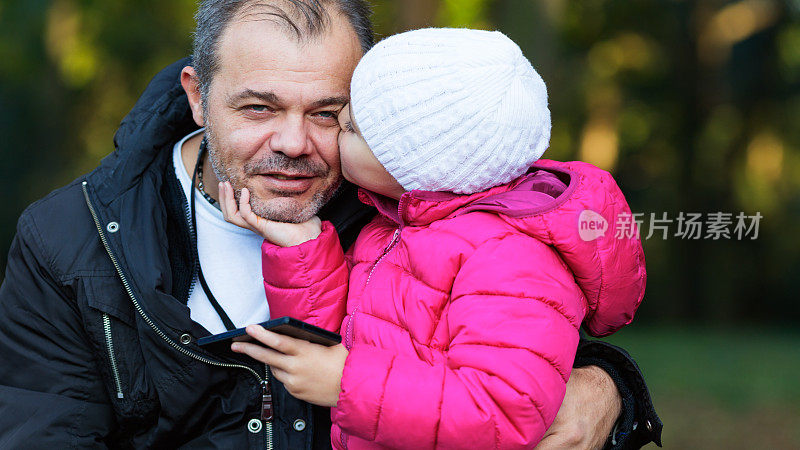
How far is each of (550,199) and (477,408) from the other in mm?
686

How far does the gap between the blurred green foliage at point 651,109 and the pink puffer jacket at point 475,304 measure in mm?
10825

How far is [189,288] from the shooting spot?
3.00 meters

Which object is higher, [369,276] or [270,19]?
[270,19]

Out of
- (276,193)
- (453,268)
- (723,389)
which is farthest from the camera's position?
(723,389)

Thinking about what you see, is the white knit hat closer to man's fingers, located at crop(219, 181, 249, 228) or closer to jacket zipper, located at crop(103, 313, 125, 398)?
man's fingers, located at crop(219, 181, 249, 228)

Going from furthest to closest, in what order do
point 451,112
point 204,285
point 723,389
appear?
point 723,389, point 204,285, point 451,112

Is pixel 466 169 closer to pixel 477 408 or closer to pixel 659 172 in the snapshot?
pixel 477 408

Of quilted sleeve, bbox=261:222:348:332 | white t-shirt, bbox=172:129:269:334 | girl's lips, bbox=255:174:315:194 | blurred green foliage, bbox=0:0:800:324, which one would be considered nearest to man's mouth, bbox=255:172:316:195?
girl's lips, bbox=255:174:315:194

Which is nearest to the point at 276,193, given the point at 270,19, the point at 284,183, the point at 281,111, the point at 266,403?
the point at 284,183

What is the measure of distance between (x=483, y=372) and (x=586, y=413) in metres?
0.78

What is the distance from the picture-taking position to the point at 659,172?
696 inches

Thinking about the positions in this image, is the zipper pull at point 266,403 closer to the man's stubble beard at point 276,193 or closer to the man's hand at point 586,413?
the man's stubble beard at point 276,193

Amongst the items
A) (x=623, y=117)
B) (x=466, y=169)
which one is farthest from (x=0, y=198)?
(x=466, y=169)

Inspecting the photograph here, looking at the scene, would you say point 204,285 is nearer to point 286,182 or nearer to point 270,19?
point 286,182
